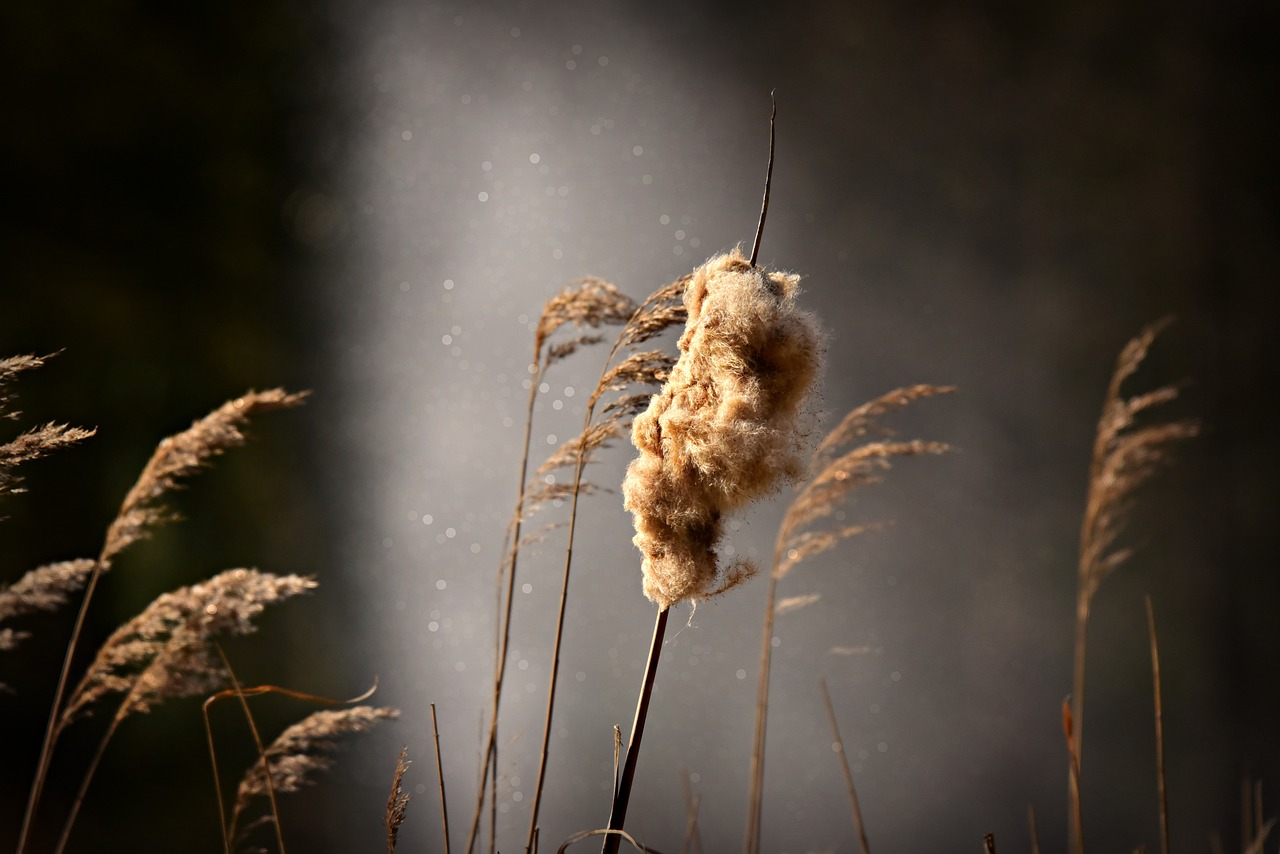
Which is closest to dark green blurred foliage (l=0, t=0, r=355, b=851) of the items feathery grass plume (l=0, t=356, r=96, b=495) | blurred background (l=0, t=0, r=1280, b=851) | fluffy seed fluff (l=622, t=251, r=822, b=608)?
blurred background (l=0, t=0, r=1280, b=851)

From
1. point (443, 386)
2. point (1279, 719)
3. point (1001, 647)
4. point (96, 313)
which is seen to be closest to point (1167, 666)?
point (1279, 719)

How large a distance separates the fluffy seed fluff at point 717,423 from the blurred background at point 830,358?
223cm

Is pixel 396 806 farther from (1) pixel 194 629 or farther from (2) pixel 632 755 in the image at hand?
(1) pixel 194 629

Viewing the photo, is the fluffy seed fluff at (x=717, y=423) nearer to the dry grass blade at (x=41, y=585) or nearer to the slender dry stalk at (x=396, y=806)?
the slender dry stalk at (x=396, y=806)

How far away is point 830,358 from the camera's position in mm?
2965

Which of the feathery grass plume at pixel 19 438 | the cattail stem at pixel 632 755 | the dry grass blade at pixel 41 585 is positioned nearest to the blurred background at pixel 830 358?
the dry grass blade at pixel 41 585

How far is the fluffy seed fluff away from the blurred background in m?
2.23

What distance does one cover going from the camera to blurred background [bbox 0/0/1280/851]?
281 cm

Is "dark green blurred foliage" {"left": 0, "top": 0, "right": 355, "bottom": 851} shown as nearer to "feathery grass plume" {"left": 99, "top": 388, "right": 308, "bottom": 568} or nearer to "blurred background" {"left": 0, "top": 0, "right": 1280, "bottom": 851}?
"blurred background" {"left": 0, "top": 0, "right": 1280, "bottom": 851}

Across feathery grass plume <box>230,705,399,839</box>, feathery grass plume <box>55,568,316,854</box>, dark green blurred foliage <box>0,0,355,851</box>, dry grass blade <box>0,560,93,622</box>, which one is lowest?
feathery grass plume <box>230,705,399,839</box>

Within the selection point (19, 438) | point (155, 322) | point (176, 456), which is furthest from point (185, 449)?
point (155, 322)

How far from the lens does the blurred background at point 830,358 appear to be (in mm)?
2812

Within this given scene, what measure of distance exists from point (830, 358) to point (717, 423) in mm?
2519

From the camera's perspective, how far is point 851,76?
310 centimetres
